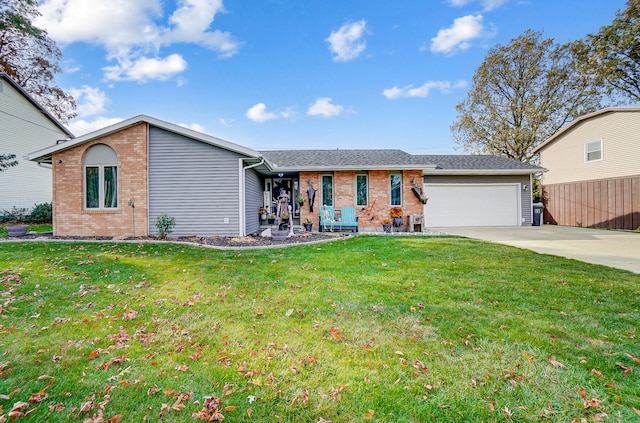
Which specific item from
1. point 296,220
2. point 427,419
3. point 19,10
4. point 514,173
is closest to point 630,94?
point 514,173

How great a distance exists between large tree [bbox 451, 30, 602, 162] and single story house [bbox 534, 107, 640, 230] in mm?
4201

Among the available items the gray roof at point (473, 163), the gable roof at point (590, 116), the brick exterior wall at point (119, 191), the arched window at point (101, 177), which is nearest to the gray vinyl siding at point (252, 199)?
the brick exterior wall at point (119, 191)

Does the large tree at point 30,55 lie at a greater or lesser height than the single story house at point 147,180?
greater

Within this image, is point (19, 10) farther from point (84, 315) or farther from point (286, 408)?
point (286, 408)

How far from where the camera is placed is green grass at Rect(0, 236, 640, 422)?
2070 mm

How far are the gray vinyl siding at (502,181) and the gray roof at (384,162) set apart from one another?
1.53 ft

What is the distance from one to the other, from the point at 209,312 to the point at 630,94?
89.0 feet

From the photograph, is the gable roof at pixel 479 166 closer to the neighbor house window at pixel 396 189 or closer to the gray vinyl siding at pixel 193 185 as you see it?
the neighbor house window at pixel 396 189

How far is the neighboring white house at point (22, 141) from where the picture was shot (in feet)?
48.4

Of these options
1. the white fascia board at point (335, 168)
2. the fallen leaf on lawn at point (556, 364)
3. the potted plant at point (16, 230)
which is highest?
the white fascia board at point (335, 168)

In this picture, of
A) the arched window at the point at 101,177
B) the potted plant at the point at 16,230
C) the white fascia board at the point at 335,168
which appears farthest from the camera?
the white fascia board at the point at 335,168

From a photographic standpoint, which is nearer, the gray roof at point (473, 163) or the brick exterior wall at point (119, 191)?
the brick exterior wall at point (119, 191)

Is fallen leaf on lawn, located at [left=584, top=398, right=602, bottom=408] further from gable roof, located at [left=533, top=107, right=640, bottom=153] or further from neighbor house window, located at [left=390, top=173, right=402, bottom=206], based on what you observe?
gable roof, located at [left=533, top=107, right=640, bottom=153]

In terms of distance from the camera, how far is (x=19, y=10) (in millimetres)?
17438
